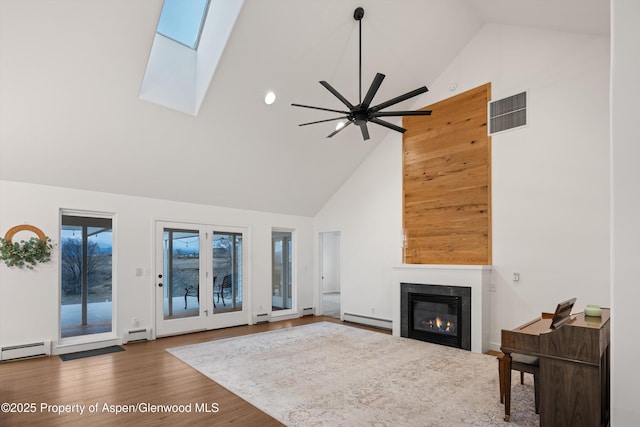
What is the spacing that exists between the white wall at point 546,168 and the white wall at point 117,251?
4521 millimetres

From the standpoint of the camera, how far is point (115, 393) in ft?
12.2

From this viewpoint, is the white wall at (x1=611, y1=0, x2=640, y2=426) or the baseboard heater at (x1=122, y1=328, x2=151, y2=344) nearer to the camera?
the white wall at (x1=611, y1=0, x2=640, y2=426)

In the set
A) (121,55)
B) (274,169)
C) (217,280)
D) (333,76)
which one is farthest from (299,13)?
(217,280)

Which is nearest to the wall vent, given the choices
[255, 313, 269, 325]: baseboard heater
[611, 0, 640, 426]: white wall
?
[611, 0, 640, 426]: white wall

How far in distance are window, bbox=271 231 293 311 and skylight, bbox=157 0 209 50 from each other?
4449mm

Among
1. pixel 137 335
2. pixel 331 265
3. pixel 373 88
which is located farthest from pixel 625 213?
pixel 331 265

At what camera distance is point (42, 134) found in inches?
180

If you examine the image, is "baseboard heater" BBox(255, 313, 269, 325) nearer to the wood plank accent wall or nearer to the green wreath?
the wood plank accent wall

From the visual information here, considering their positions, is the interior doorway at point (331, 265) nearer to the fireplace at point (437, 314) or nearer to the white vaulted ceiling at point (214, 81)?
the white vaulted ceiling at point (214, 81)

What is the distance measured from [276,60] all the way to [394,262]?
13.6 ft

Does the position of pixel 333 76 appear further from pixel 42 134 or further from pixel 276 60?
pixel 42 134

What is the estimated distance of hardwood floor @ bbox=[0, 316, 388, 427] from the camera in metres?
3.14

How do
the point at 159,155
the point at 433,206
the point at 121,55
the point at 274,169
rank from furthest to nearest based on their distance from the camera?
the point at 274,169 < the point at 433,206 < the point at 159,155 < the point at 121,55

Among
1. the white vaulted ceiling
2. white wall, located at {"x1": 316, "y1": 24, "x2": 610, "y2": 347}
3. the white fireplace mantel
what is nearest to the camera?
the white vaulted ceiling
